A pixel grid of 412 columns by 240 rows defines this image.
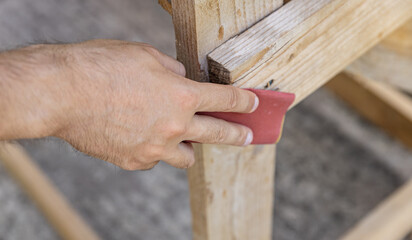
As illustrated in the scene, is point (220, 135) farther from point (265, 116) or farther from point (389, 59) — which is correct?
point (389, 59)

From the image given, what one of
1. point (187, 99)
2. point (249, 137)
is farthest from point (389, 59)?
point (187, 99)

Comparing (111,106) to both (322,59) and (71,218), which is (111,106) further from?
(71,218)

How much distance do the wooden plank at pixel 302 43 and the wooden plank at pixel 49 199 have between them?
1110 mm

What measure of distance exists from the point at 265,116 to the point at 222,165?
0.14 meters

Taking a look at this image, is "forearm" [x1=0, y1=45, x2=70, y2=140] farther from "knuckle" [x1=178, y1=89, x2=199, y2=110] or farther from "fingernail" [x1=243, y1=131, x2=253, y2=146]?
"fingernail" [x1=243, y1=131, x2=253, y2=146]

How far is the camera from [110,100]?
0.55 metres

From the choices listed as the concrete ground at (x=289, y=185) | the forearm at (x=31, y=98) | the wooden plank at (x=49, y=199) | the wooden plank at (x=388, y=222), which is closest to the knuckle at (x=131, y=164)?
the forearm at (x=31, y=98)

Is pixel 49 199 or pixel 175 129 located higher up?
pixel 175 129

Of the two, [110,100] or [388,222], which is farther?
[388,222]

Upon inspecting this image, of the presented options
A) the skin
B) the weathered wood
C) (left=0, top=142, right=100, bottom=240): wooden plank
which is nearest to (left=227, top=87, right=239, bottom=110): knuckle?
the skin

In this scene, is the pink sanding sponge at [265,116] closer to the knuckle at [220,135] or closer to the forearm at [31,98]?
the knuckle at [220,135]

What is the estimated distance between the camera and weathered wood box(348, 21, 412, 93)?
3.53 feet

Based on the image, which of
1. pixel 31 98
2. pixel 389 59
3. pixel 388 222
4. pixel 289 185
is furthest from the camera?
pixel 289 185

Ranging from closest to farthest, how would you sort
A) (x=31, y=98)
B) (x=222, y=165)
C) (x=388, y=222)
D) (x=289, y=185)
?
(x=31, y=98) → (x=222, y=165) → (x=388, y=222) → (x=289, y=185)
